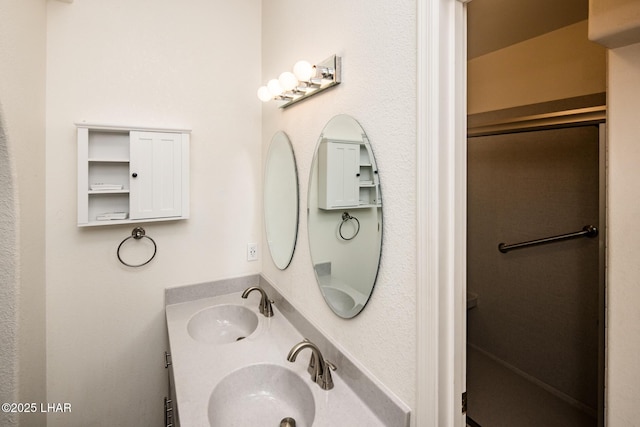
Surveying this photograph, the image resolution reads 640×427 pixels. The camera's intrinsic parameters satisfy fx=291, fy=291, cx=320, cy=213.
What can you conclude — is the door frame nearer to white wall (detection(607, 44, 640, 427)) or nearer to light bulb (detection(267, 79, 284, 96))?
white wall (detection(607, 44, 640, 427))

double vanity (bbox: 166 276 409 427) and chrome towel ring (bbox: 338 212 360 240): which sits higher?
chrome towel ring (bbox: 338 212 360 240)

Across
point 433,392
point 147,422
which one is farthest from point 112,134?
point 433,392

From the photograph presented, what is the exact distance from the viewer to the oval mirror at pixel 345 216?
2.99ft

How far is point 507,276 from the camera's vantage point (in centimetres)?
227

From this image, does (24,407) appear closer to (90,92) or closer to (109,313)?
(109,313)

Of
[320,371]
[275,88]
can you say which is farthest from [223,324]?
[275,88]

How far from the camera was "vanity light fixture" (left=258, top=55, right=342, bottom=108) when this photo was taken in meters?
1.04

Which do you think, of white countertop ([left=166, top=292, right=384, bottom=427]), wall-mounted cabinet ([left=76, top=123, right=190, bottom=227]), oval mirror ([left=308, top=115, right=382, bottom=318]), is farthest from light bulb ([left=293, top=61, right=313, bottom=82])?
white countertop ([left=166, top=292, right=384, bottom=427])

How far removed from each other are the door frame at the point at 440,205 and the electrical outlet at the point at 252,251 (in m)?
1.35

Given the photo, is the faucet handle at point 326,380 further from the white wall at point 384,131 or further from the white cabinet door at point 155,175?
the white cabinet door at point 155,175

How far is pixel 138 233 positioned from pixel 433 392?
5.14 feet

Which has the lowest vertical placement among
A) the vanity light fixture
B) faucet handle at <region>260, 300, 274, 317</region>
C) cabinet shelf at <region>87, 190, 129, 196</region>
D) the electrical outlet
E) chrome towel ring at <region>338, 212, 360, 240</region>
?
faucet handle at <region>260, 300, 274, 317</region>

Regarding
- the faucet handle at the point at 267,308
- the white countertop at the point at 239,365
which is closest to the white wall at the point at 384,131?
the white countertop at the point at 239,365

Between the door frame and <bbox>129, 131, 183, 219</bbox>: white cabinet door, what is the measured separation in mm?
1344
